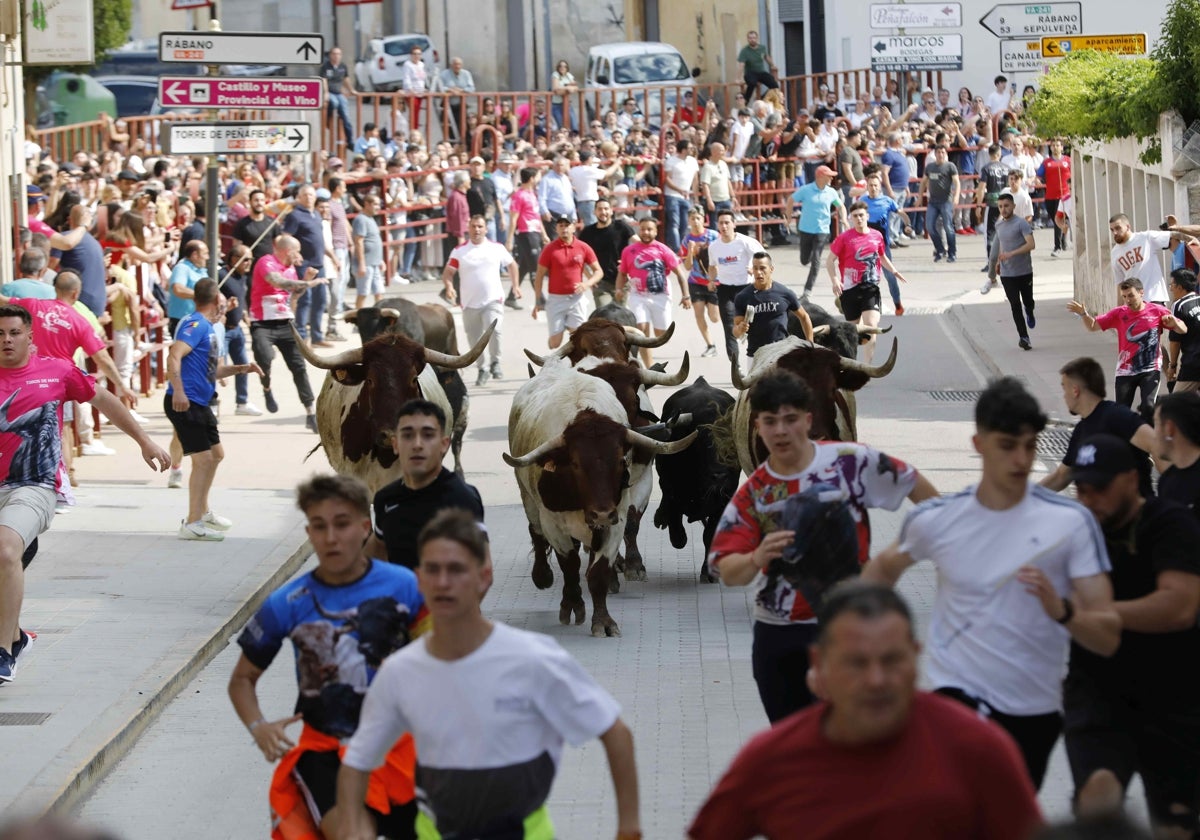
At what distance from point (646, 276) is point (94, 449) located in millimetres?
5906

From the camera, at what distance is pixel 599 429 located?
11086 mm

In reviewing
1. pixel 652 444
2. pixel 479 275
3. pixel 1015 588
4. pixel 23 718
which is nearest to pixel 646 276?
pixel 479 275

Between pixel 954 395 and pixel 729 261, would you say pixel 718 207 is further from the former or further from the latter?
pixel 954 395

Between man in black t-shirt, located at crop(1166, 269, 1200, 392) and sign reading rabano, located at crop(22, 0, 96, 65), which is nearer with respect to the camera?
man in black t-shirt, located at crop(1166, 269, 1200, 392)

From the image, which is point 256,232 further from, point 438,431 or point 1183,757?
point 1183,757

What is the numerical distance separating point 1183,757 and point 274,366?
18.8 meters

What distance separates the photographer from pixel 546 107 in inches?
1508

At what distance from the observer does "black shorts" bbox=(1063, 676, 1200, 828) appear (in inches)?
234

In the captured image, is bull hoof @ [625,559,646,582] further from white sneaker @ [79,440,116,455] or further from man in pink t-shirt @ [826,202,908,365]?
man in pink t-shirt @ [826,202,908,365]

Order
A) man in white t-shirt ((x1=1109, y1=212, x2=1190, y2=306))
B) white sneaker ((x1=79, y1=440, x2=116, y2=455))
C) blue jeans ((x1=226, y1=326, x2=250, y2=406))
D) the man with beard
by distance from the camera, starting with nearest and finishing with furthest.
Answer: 1. the man with beard
2. man in white t-shirt ((x1=1109, y1=212, x2=1190, y2=306))
3. white sneaker ((x1=79, y1=440, x2=116, y2=455))
4. blue jeans ((x1=226, y1=326, x2=250, y2=406))

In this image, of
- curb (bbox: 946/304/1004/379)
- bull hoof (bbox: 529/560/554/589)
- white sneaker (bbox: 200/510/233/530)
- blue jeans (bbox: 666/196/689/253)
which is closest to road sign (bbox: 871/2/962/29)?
blue jeans (bbox: 666/196/689/253)

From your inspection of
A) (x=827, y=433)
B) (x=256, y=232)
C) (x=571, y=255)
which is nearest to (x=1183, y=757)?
(x=827, y=433)

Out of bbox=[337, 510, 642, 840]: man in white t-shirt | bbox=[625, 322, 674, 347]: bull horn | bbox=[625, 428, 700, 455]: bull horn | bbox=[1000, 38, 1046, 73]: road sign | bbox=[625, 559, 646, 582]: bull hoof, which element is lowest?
bbox=[625, 559, 646, 582]: bull hoof

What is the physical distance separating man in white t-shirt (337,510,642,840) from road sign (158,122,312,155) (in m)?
12.0
